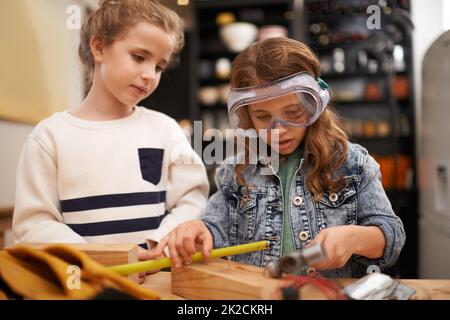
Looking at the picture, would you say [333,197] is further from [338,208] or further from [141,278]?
[141,278]

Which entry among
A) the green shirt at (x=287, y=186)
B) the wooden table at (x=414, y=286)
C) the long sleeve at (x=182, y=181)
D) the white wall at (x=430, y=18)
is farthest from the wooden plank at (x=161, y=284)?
the white wall at (x=430, y=18)

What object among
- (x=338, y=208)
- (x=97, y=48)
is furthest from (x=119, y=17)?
(x=338, y=208)

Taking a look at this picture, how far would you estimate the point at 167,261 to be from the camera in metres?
0.67

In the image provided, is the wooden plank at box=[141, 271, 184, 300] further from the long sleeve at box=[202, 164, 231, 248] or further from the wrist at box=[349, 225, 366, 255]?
the wrist at box=[349, 225, 366, 255]

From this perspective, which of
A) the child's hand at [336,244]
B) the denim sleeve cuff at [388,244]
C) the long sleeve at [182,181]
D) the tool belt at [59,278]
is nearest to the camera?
the tool belt at [59,278]

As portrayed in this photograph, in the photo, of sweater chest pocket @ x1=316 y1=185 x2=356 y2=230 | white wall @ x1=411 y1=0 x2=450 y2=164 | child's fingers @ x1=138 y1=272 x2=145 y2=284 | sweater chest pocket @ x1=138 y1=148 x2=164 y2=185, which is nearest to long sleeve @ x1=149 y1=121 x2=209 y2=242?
sweater chest pocket @ x1=138 y1=148 x2=164 y2=185

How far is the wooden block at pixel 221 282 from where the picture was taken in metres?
0.56

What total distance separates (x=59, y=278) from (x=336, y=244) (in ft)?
1.24

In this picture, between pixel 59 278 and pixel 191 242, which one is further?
pixel 191 242

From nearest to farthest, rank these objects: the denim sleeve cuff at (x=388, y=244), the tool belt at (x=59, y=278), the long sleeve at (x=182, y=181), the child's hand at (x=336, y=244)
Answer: the tool belt at (x=59, y=278)
the child's hand at (x=336, y=244)
the denim sleeve cuff at (x=388, y=244)
the long sleeve at (x=182, y=181)

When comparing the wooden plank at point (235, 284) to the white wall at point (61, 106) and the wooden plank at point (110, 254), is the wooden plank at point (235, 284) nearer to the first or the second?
the wooden plank at point (110, 254)

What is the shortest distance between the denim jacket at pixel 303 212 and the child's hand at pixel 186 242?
56 mm

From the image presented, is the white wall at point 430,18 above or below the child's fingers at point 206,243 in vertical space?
above

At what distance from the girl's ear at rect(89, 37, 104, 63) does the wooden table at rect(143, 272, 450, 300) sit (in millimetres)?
388
